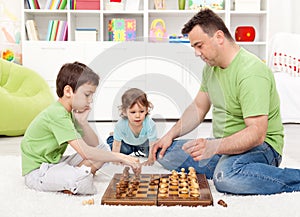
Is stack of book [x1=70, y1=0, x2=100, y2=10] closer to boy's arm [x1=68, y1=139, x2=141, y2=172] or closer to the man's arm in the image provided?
the man's arm

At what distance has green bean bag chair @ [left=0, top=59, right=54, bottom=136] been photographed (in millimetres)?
2811

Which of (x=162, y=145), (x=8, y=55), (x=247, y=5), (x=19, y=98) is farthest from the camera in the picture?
(x=247, y=5)

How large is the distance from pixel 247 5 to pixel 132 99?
2.74 metres

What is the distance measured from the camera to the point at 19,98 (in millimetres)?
2902

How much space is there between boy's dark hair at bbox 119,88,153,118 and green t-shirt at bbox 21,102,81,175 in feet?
0.80

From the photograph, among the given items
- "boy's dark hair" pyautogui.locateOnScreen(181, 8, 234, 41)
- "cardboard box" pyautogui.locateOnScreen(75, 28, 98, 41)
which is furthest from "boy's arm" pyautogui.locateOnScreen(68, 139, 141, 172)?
"cardboard box" pyautogui.locateOnScreen(75, 28, 98, 41)

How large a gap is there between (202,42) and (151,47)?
8.2 inches

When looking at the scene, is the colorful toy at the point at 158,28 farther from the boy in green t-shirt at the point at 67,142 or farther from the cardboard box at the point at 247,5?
the boy in green t-shirt at the point at 67,142

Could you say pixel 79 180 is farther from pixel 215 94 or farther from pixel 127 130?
pixel 215 94

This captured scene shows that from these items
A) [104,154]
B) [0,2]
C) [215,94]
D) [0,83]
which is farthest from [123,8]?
[104,154]

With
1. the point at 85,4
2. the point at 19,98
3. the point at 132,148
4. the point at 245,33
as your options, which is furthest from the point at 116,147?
the point at 245,33

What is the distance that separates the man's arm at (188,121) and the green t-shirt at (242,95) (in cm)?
5

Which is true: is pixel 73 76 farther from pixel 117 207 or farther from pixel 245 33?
pixel 245 33

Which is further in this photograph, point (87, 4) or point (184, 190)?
point (87, 4)
